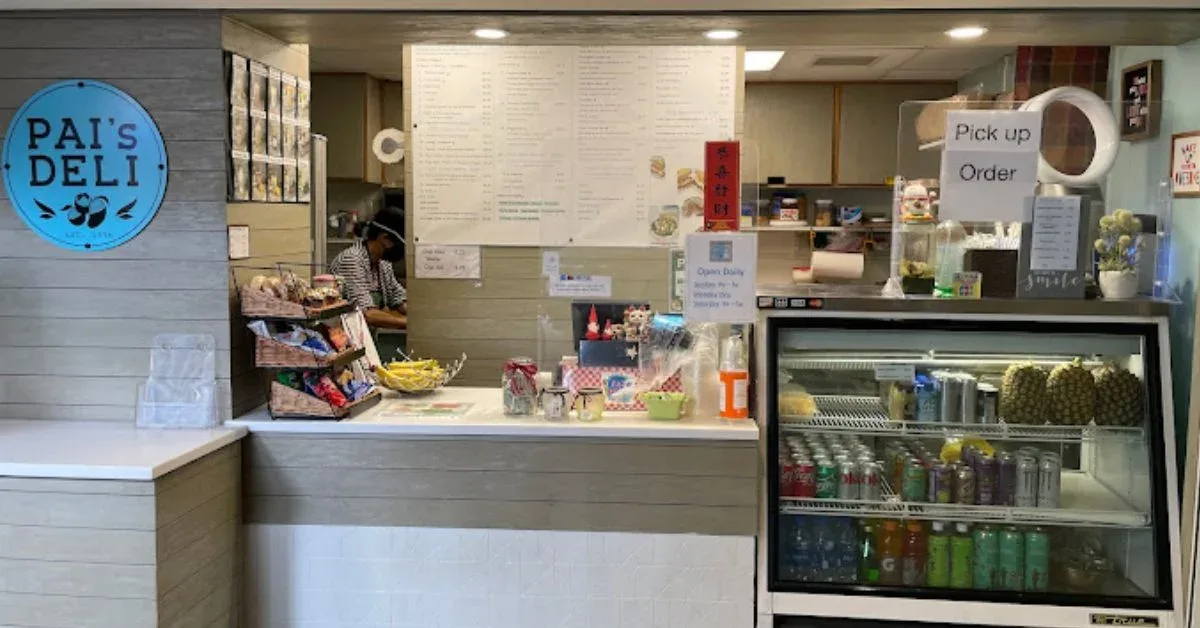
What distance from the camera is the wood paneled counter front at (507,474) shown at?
307 cm

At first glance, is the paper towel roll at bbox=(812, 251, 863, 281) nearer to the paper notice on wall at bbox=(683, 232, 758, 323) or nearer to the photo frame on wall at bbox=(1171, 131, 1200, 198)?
the paper notice on wall at bbox=(683, 232, 758, 323)

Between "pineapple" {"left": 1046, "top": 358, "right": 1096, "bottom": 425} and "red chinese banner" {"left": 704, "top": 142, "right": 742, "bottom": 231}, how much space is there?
1.13 m

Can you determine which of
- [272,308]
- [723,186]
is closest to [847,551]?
[723,186]

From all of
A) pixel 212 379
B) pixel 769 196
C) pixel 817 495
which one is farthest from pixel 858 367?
pixel 769 196

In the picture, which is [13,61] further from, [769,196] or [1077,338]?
[769,196]

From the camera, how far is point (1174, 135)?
326cm

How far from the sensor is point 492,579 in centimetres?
314

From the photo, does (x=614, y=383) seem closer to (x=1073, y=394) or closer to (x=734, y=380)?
(x=734, y=380)

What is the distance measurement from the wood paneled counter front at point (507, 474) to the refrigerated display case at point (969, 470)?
20 centimetres

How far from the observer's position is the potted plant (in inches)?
124

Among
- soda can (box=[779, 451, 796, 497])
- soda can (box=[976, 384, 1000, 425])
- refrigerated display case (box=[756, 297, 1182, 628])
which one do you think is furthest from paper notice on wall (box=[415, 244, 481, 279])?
soda can (box=[976, 384, 1000, 425])

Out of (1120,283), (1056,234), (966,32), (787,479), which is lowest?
(787,479)

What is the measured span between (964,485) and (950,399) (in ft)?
0.92

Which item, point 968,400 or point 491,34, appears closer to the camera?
point 968,400
